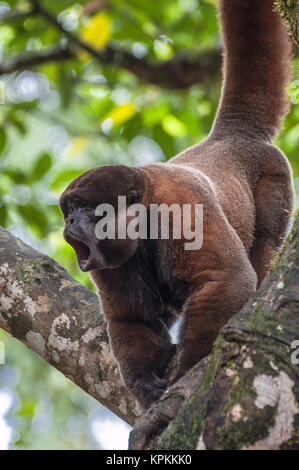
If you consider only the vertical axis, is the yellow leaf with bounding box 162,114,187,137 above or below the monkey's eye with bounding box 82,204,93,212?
below

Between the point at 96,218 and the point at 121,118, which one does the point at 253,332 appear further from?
the point at 121,118

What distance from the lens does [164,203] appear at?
328 centimetres

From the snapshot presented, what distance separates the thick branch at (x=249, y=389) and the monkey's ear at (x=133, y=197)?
48.2 inches

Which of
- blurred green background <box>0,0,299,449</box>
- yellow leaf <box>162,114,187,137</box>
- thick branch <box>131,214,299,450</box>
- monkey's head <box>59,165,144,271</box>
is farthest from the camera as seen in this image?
yellow leaf <box>162,114,187,137</box>

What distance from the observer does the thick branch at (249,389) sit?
182cm

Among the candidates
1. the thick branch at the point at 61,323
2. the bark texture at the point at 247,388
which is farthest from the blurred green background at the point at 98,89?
the bark texture at the point at 247,388

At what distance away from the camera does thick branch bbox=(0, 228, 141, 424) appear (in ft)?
10.5

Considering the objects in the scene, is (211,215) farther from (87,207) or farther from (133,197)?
(87,207)

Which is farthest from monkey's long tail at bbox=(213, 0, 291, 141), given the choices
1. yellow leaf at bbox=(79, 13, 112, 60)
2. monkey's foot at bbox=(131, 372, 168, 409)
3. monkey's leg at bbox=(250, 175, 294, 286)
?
monkey's foot at bbox=(131, 372, 168, 409)

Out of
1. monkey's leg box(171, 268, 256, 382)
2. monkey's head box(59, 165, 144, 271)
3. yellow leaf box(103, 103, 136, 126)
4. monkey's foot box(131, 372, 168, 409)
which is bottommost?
monkey's foot box(131, 372, 168, 409)

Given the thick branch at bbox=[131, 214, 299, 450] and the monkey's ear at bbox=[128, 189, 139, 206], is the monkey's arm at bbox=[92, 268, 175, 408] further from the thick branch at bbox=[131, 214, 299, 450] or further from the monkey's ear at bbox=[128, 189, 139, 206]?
the thick branch at bbox=[131, 214, 299, 450]

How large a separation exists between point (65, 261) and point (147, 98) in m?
1.96

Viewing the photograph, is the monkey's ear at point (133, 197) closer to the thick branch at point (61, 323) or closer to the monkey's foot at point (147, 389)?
the thick branch at point (61, 323)
